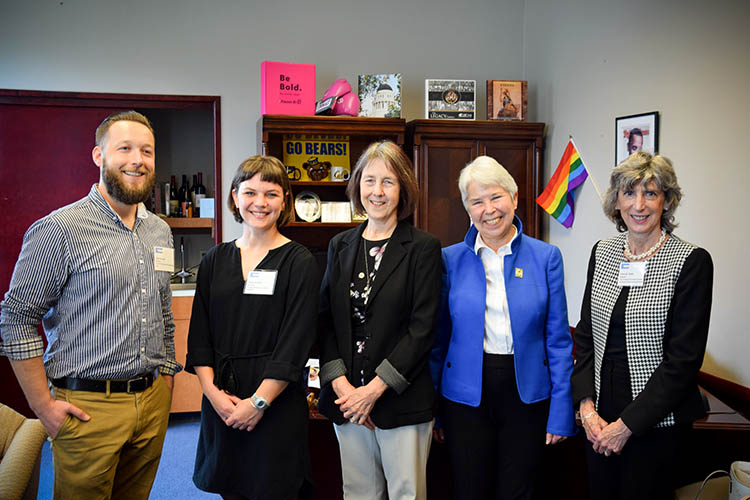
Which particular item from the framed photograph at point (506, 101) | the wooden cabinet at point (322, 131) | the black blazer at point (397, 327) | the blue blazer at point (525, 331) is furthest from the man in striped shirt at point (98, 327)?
the framed photograph at point (506, 101)

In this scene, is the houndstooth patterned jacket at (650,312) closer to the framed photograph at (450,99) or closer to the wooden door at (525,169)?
the wooden door at (525,169)

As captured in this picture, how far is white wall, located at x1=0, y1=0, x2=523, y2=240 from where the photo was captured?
13.0 feet

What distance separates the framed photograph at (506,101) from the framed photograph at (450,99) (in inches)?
5.2

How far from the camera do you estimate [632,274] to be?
72.0 inches

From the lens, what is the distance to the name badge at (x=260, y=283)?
1.81 metres

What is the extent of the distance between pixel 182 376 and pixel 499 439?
292cm

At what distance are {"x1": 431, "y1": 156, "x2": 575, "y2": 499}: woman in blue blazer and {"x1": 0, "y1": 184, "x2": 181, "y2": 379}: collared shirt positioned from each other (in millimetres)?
1030

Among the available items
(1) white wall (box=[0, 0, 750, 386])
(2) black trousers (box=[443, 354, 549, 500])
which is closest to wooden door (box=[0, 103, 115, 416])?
(1) white wall (box=[0, 0, 750, 386])

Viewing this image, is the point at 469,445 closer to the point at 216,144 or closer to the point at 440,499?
the point at 440,499

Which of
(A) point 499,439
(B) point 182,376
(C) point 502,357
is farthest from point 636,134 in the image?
(B) point 182,376

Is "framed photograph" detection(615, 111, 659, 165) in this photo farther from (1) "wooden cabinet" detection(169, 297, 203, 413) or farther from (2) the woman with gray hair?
(1) "wooden cabinet" detection(169, 297, 203, 413)

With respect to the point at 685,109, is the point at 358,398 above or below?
below

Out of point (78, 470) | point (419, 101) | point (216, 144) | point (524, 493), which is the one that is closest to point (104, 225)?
point (78, 470)

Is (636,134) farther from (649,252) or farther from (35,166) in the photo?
(35,166)
